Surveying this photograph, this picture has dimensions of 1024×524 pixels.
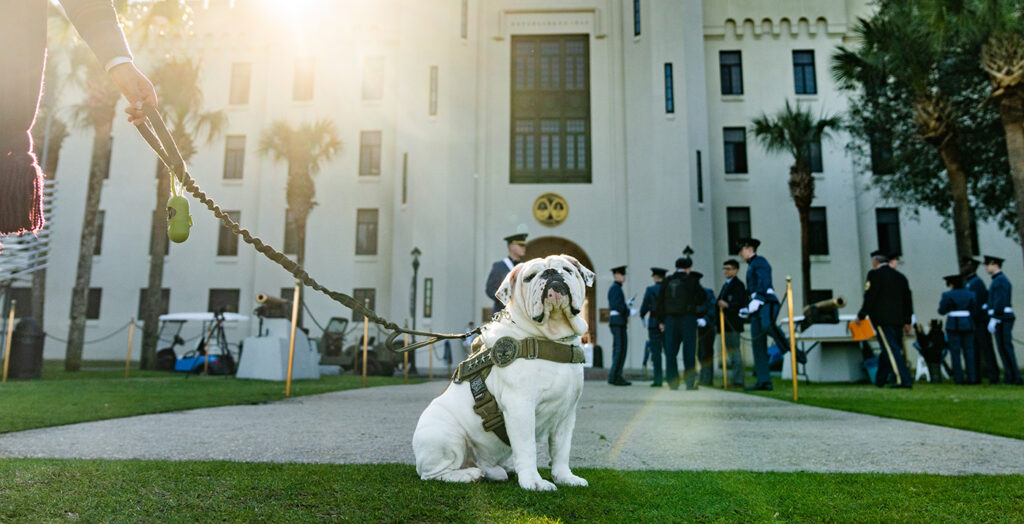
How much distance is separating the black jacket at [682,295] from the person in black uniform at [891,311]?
3.26 m

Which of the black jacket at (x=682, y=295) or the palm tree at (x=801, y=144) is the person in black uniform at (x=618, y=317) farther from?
the palm tree at (x=801, y=144)

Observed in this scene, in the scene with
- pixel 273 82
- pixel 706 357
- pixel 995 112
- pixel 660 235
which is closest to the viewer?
pixel 706 357

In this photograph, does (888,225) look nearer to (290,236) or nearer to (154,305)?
(290,236)

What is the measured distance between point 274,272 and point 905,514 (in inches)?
1149

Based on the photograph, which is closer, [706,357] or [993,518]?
[993,518]

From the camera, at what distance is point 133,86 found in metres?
2.69

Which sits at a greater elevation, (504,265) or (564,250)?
(564,250)

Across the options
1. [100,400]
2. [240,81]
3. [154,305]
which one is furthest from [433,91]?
[100,400]

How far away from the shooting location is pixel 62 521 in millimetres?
2559

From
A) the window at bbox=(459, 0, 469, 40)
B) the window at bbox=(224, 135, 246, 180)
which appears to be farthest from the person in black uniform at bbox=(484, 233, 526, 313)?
the window at bbox=(224, 135, 246, 180)

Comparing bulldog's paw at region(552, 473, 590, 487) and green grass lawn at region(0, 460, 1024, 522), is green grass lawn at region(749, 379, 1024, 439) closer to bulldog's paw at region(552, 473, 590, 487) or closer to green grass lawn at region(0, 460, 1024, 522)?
green grass lawn at region(0, 460, 1024, 522)

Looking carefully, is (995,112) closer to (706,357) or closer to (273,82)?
(706,357)

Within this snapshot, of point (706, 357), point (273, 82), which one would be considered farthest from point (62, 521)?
point (273, 82)

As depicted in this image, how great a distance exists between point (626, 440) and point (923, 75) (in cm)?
1745
